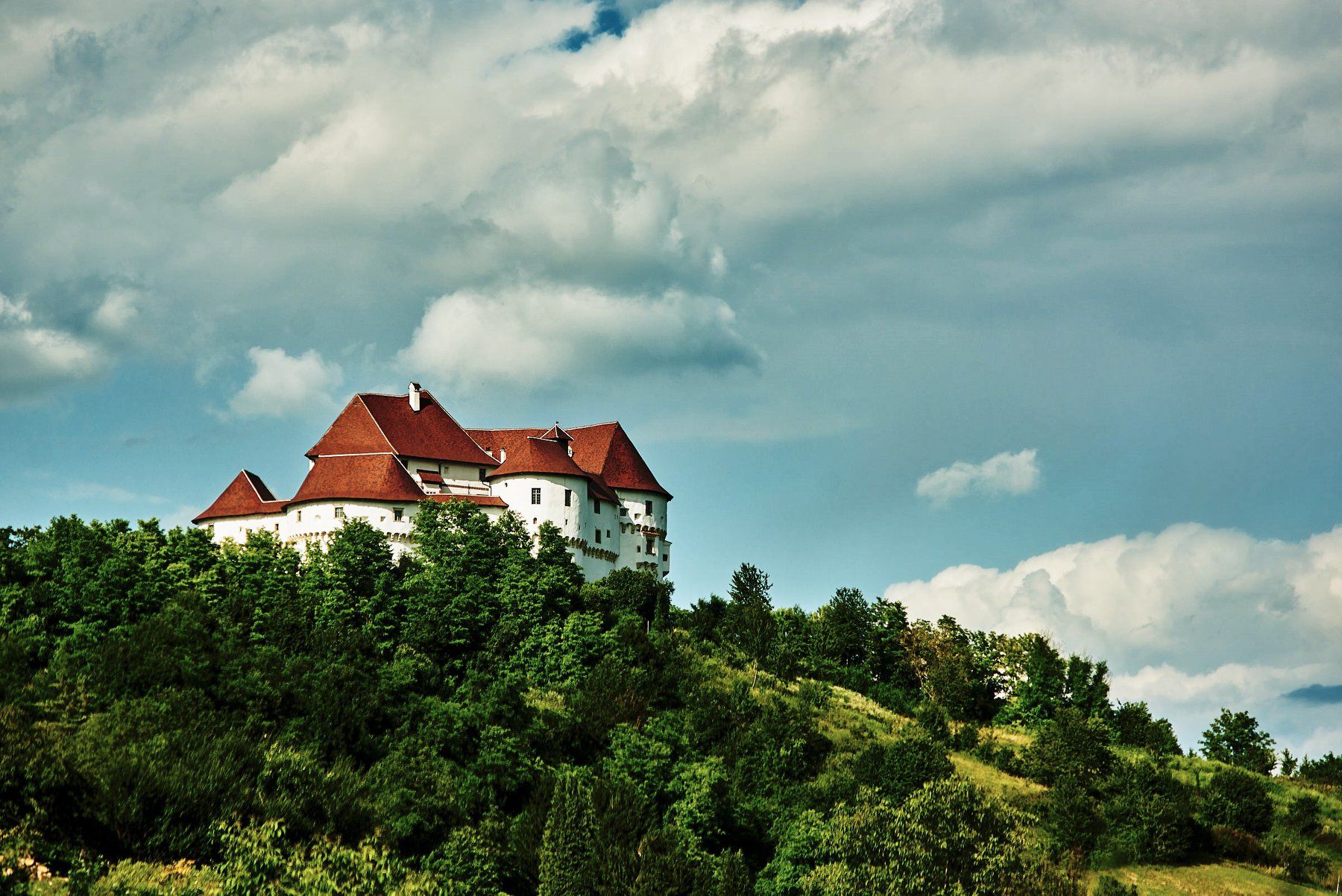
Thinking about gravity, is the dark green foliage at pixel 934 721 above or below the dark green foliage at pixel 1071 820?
above

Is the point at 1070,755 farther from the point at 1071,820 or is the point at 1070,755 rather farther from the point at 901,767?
the point at 901,767

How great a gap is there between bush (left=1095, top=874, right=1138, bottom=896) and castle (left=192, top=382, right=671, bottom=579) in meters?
35.4

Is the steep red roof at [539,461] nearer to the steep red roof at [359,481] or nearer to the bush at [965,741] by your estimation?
the steep red roof at [359,481]

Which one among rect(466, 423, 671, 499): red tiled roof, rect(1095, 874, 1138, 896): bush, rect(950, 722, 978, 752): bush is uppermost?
rect(466, 423, 671, 499): red tiled roof

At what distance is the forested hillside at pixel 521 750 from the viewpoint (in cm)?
4769

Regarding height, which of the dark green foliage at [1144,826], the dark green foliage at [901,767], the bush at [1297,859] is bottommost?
the bush at [1297,859]

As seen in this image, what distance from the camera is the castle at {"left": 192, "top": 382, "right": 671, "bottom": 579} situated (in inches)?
3123

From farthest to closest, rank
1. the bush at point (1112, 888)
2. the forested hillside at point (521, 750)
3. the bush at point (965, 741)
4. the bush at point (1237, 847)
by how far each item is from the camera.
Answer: the bush at point (965, 741)
the bush at point (1237, 847)
the bush at point (1112, 888)
the forested hillside at point (521, 750)

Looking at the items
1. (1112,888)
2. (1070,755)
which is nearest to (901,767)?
(1112,888)

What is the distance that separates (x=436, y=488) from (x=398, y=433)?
465 cm

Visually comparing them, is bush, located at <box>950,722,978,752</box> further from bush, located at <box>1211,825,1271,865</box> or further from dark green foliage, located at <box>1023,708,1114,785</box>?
bush, located at <box>1211,825,1271,865</box>

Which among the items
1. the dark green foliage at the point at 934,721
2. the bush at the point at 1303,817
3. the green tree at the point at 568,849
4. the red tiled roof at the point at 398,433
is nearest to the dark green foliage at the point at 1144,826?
the bush at the point at 1303,817

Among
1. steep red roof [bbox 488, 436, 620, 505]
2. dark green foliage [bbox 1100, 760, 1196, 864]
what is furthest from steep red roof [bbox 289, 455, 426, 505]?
dark green foliage [bbox 1100, 760, 1196, 864]

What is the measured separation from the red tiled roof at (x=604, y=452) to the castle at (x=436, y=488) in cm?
13
